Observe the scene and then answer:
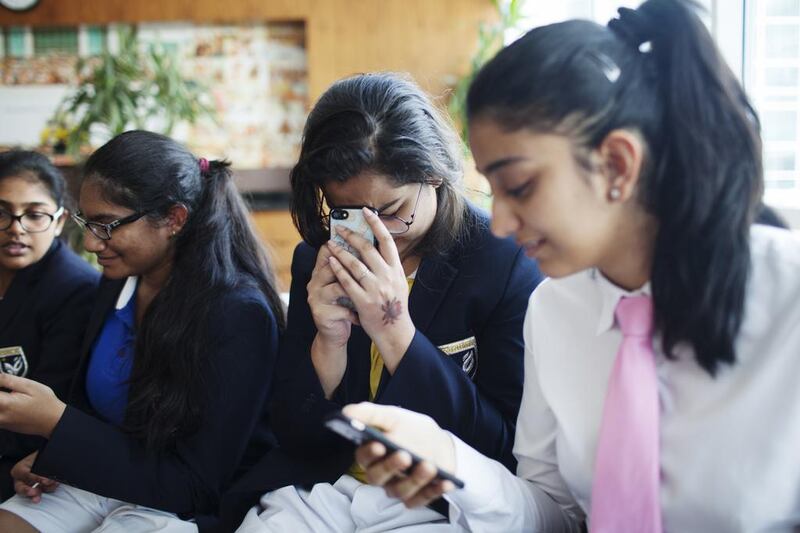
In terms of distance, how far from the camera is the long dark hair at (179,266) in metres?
1.61

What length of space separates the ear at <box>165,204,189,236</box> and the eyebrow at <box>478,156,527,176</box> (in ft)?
3.29

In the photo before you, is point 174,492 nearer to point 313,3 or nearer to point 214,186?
point 214,186

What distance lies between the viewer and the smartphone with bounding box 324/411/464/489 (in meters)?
0.94

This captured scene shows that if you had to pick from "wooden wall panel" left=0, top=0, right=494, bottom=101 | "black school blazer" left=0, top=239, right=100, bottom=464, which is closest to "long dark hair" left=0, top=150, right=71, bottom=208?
"black school blazer" left=0, top=239, right=100, bottom=464

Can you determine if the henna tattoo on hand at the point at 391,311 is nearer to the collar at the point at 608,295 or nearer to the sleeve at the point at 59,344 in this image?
the collar at the point at 608,295

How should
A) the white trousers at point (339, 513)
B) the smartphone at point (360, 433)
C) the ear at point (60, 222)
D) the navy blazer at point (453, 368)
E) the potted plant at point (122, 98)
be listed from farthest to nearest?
the potted plant at point (122, 98) → the ear at point (60, 222) → the navy blazer at point (453, 368) → the white trousers at point (339, 513) → the smartphone at point (360, 433)

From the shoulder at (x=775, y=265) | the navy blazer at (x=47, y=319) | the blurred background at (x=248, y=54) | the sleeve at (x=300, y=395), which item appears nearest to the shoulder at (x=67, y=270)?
the navy blazer at (x=47, y=319)

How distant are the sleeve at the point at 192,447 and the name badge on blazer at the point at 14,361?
628 mm

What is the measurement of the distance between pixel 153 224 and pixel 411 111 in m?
0.69

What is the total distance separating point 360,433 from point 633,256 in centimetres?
44

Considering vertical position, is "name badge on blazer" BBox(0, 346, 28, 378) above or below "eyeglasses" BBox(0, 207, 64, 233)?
below

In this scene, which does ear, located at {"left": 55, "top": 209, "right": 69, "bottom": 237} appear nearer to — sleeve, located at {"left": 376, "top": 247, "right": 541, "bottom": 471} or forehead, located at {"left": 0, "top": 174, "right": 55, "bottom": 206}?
forehead, located at {"left": 0, "top": 174, "right": 55, "bottom": 206}

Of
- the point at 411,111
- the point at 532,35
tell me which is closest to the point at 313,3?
the point at 411,111

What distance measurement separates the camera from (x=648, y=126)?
991 mm
